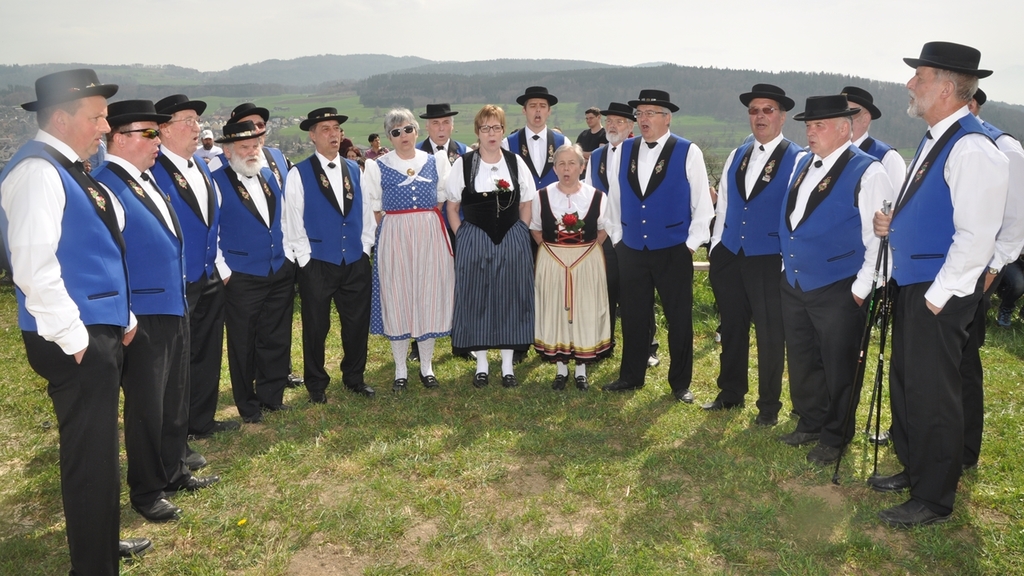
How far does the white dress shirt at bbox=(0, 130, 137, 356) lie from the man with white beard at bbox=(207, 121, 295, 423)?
1.97 metres

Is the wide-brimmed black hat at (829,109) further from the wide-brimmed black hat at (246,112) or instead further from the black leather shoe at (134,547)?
the black leather shoe at (134,547)

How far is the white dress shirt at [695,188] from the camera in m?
5.39

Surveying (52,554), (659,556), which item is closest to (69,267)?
(52,554)

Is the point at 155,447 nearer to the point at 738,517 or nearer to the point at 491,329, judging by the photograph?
the point at 491,329

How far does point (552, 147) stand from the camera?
6938mm

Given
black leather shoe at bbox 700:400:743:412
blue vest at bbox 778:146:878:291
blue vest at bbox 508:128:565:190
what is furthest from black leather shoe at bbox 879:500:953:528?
blue vest at bbox 508:128:565:190

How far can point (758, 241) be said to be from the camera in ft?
16.3

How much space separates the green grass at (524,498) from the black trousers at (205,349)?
0.77 feet

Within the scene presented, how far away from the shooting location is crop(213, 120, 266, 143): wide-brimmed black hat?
4.84 meters

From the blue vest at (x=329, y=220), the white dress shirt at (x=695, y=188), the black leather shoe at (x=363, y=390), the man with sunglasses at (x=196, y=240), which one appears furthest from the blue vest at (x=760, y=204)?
the man with sunglasses at (x=196, y=240)

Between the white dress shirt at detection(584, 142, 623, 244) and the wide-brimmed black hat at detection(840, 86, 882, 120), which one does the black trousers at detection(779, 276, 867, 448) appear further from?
the wide-brimmed black hat at detection(840, 86, 882, 120)

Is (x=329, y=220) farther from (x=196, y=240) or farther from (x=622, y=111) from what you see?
(x=622, y=111)

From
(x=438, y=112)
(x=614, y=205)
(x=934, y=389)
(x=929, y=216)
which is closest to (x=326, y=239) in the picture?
(x=438, y=112)

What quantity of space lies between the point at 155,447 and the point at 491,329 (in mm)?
2806
